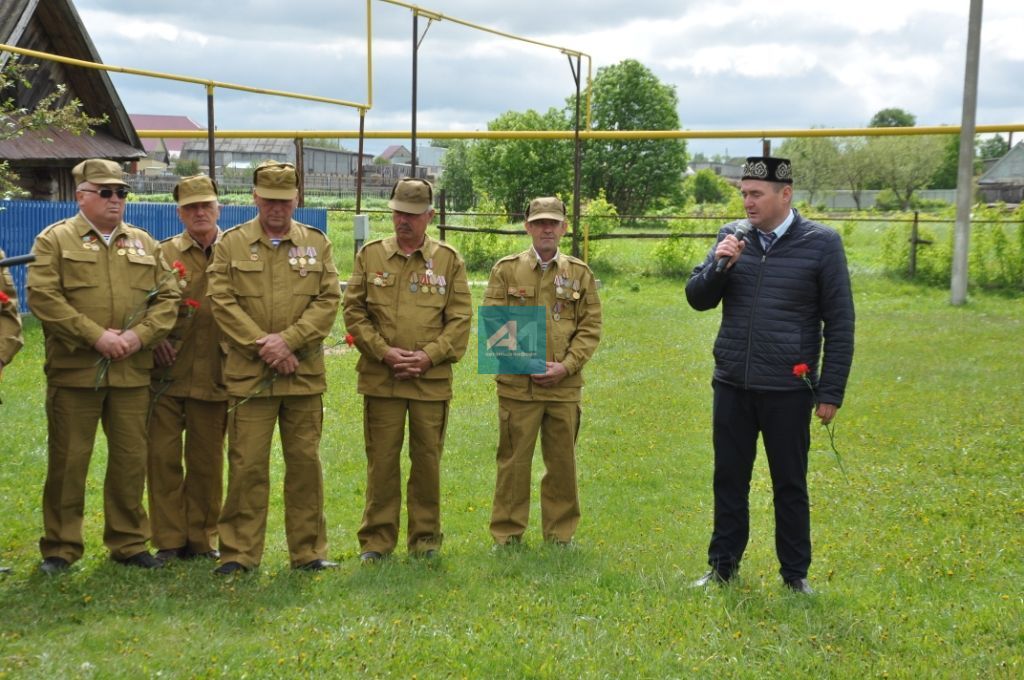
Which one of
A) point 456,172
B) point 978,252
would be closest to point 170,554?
point 978,252

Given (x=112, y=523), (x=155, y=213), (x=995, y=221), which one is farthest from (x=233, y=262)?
(x=995, y=221)

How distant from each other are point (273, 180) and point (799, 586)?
347cm

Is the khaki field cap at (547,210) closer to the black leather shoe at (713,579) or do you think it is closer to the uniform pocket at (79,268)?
the black leather shoe at (713,579)

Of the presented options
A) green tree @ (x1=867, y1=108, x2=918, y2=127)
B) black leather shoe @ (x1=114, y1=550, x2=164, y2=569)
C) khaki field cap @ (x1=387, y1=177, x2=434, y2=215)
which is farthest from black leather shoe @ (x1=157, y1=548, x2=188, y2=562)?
green tree @ (x1=867, y1=108, x2=918, y2=127)

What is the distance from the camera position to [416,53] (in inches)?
627

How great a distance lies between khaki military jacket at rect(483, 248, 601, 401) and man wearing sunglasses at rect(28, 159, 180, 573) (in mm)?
1919

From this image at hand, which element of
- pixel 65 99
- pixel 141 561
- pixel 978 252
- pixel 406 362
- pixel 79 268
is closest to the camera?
pixel 79 268

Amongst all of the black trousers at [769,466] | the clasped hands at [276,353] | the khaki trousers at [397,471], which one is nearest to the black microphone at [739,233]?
the black trousers at [769,466]

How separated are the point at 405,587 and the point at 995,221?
57.4 ft

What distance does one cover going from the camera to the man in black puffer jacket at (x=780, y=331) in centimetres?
529

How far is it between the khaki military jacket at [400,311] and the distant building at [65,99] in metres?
10.4

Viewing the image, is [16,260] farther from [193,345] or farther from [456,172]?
[456,172]

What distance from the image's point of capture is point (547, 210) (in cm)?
632

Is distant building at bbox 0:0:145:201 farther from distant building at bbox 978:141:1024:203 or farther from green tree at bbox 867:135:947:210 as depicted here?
green tree at bbox 867:135:947:210
